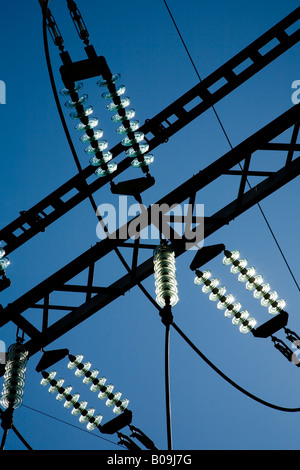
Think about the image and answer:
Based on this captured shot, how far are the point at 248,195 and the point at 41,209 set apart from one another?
98.8 inches

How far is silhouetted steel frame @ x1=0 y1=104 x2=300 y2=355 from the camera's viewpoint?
6.23 metres

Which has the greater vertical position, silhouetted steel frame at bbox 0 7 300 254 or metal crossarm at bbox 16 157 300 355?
silhouetted steel frame at bbox 0 7 300 254

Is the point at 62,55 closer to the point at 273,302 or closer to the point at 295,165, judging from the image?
the point at 295,165

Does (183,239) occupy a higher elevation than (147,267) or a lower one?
higher

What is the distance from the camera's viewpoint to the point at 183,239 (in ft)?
21.3

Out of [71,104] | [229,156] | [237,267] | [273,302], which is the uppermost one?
[71,104]

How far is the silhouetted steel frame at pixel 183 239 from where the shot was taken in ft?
20.4

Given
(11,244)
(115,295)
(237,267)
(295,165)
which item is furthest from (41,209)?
(295,165)

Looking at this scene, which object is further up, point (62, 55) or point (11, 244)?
point (62, 55)

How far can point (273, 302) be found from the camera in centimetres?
688

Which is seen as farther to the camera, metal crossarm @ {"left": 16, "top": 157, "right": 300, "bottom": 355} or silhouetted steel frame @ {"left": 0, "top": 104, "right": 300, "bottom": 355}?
metal crossarm @ {"left": 16, "top": 157, "right": 300, "bottom": 355}

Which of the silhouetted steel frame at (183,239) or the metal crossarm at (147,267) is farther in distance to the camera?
the metal crossarm at (147,267)

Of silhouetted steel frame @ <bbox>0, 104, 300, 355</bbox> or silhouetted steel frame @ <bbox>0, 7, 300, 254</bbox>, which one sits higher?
silhouetted steel frame @ <bbox>0, 7, 300, 254</bbox>

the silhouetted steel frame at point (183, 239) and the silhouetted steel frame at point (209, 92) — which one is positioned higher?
the silhouetted steel frame at point (209, 92)
